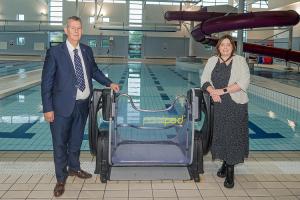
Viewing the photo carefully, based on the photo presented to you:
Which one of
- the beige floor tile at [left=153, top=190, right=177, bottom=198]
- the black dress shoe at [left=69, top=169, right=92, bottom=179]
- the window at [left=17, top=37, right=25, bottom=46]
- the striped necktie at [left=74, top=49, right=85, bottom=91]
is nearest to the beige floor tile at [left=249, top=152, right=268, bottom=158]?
the beige floor tile at [left=153, top=190, right=177, bottom=198]

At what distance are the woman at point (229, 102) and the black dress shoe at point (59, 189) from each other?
3.92 feet

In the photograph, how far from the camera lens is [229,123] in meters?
2.64

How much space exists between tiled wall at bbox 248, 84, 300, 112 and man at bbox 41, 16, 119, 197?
15.6ft

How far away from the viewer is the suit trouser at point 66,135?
2508 mm

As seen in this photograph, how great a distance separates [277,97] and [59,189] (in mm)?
5726

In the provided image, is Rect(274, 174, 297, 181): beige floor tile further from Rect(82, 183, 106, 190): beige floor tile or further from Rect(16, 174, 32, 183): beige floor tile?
Rect(16, 174, 32, 183): beige floor tile

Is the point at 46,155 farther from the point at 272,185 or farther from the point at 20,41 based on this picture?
the point at 20,41

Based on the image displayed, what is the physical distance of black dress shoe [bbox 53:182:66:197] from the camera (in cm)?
245

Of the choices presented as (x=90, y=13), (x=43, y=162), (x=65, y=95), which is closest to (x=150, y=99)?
(x=43, y=162)

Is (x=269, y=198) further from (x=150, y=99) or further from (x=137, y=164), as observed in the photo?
(x=150, y=99)

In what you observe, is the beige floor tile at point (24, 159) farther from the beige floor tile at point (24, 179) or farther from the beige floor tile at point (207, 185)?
the beige floor tile at point (207, 185)

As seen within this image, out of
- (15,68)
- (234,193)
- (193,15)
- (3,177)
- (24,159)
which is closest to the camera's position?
(234,193)

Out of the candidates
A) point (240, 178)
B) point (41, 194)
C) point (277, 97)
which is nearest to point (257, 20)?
point (277, 97)

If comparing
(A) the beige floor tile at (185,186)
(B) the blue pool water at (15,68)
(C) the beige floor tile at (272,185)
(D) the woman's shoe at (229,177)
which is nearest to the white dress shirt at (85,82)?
(A) the beige floor tile at (185,186)
